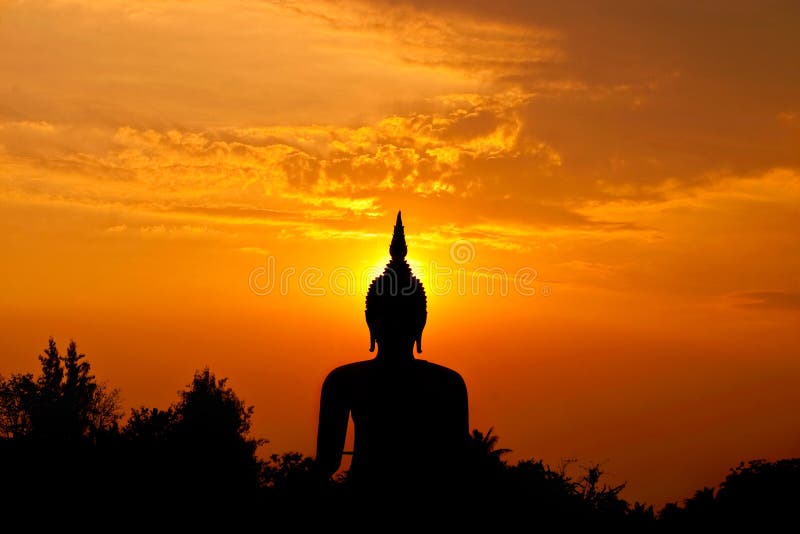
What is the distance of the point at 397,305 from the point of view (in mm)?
20094

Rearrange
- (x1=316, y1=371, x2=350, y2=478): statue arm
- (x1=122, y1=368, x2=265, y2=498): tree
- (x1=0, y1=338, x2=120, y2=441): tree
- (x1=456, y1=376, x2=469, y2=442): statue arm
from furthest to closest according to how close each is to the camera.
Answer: (x1=0, y1=338, x2=120, y2=441): tree → (x1=122, y1=368, x2=265, y2=498): tree → (x1=316, y1=371, x2=350, y2=478): statue arm → (x1=456, y1=376, x2=469, y2=442): statue arm

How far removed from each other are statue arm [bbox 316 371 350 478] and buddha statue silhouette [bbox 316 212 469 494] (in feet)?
0.05

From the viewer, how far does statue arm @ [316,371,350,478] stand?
19984 millimetres

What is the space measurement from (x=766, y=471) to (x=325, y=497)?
2488 centimetres

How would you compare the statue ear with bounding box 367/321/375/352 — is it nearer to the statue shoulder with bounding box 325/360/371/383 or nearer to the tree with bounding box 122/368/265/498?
the statue shoulder with bounding box 325/360/371/383

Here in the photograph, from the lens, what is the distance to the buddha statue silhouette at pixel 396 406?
19344mm

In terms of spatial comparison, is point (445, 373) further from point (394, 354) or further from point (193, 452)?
point (193, 452)

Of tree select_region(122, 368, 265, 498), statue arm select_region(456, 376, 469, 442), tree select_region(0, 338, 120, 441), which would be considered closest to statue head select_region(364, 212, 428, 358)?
statue arm select_region(456, 376, 469, 442)

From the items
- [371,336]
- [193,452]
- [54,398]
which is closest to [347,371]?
[371,336]

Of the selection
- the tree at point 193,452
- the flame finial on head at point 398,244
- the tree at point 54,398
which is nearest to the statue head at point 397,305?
the flame finial on head at point 398,244

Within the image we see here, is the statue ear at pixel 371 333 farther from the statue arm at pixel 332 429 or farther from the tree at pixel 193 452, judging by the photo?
the tree at pixel 193 452

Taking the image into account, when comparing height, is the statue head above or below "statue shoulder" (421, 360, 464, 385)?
above

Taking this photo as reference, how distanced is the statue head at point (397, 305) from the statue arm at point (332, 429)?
41.6 inches

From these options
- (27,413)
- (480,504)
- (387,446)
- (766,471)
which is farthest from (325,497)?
(27,413)
